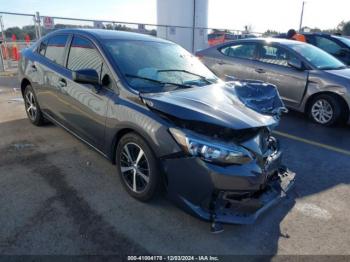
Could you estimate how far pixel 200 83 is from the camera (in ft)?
12.2

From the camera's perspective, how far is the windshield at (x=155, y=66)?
337 centimetres

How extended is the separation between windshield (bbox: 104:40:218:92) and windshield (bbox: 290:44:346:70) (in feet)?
10.5

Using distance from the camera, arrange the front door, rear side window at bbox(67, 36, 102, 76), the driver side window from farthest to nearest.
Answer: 1. the driver side window
2. rear side window at bbox(67, 36, 102, 76)
3. the front door

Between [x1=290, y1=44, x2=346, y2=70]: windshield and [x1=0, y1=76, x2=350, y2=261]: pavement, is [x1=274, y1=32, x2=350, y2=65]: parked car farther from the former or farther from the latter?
[x1=0, y1=76, x2=350, y2=261]: pavement

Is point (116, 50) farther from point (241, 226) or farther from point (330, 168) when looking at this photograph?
point (330, 168)

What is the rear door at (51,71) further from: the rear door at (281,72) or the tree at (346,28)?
the tree at (346,28)

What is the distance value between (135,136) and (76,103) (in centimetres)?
124

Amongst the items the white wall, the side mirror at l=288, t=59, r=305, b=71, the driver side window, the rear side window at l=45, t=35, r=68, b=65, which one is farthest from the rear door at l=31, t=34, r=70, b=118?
the white wall

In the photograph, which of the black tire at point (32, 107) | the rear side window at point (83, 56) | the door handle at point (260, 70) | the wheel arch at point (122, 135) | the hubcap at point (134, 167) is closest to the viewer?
the wheel arch at point (122, 135)

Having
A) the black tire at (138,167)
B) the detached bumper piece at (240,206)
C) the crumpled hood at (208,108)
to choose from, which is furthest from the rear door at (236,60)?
the detached bumper piece at (240,206)

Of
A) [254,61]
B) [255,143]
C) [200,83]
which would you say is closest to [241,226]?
[255,143]

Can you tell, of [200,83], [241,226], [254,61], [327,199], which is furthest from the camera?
[254,61]

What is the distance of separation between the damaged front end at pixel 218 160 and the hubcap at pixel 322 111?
3.58 m

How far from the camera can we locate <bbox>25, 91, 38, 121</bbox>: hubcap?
17.1 ft
